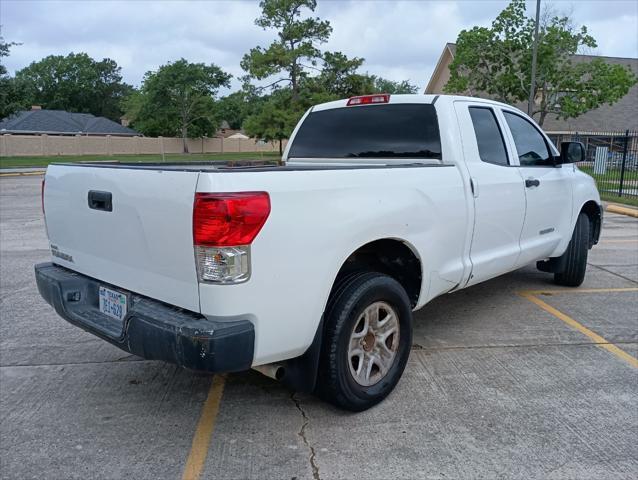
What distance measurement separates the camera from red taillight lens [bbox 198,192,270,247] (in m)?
2.63

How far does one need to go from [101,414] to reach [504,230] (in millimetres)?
3262

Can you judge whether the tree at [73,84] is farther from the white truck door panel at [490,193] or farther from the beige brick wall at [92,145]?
the white truck door panel at [490,193]

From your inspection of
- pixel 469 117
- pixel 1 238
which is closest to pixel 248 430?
pixel 469 117

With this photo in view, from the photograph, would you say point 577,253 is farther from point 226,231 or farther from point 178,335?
point 178,335

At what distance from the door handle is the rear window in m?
1.10

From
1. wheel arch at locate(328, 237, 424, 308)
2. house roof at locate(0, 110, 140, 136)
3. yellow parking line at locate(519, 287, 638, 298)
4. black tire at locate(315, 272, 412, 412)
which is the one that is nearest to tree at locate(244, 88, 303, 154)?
house roof at locate(0, 110, 140, 136)

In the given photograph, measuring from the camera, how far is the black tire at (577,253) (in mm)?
6070

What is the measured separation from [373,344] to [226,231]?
1.40 meters

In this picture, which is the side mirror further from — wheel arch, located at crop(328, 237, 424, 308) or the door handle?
wheel arch, located at crop(328, 237, 424, 308)

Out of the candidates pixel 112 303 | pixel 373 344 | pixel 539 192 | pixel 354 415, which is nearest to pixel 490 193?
pixel 539 192

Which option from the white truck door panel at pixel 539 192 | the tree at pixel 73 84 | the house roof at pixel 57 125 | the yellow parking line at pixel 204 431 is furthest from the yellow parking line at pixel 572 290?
the tree at pixel 73 84

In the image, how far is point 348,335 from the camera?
129 inches

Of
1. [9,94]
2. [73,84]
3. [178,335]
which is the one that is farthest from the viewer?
[73,84]

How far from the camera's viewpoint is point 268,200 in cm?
274
